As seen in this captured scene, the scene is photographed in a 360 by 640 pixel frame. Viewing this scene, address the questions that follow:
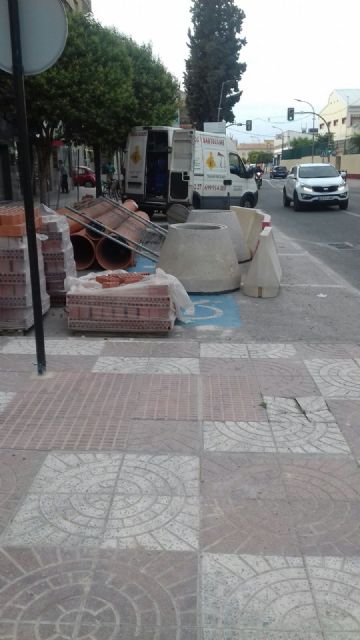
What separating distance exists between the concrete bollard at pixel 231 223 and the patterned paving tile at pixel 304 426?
615 cm

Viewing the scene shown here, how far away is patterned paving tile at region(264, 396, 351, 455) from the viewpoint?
374cm

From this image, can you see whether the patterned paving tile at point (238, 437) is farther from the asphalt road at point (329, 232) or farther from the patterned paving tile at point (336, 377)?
the asphalt road at point (329, 232)

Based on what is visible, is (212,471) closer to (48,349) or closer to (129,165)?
(48,349)

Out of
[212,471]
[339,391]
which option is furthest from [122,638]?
[339,391]

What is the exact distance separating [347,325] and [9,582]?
16.4ft

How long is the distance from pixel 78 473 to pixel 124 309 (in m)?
2.85

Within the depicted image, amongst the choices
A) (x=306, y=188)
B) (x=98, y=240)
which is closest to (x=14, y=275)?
(x=98, y=240)

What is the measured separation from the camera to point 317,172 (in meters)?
22.5

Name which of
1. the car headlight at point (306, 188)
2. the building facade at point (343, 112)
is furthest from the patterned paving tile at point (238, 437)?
the building facade at point (343, 112)

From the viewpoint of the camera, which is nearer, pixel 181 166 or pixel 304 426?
pixel 304 426

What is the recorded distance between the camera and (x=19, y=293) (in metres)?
6.05

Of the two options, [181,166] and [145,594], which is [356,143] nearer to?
[181,166]

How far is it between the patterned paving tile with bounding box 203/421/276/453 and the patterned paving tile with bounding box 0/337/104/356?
6.20 ft

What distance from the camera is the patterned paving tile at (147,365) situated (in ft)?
16.7
